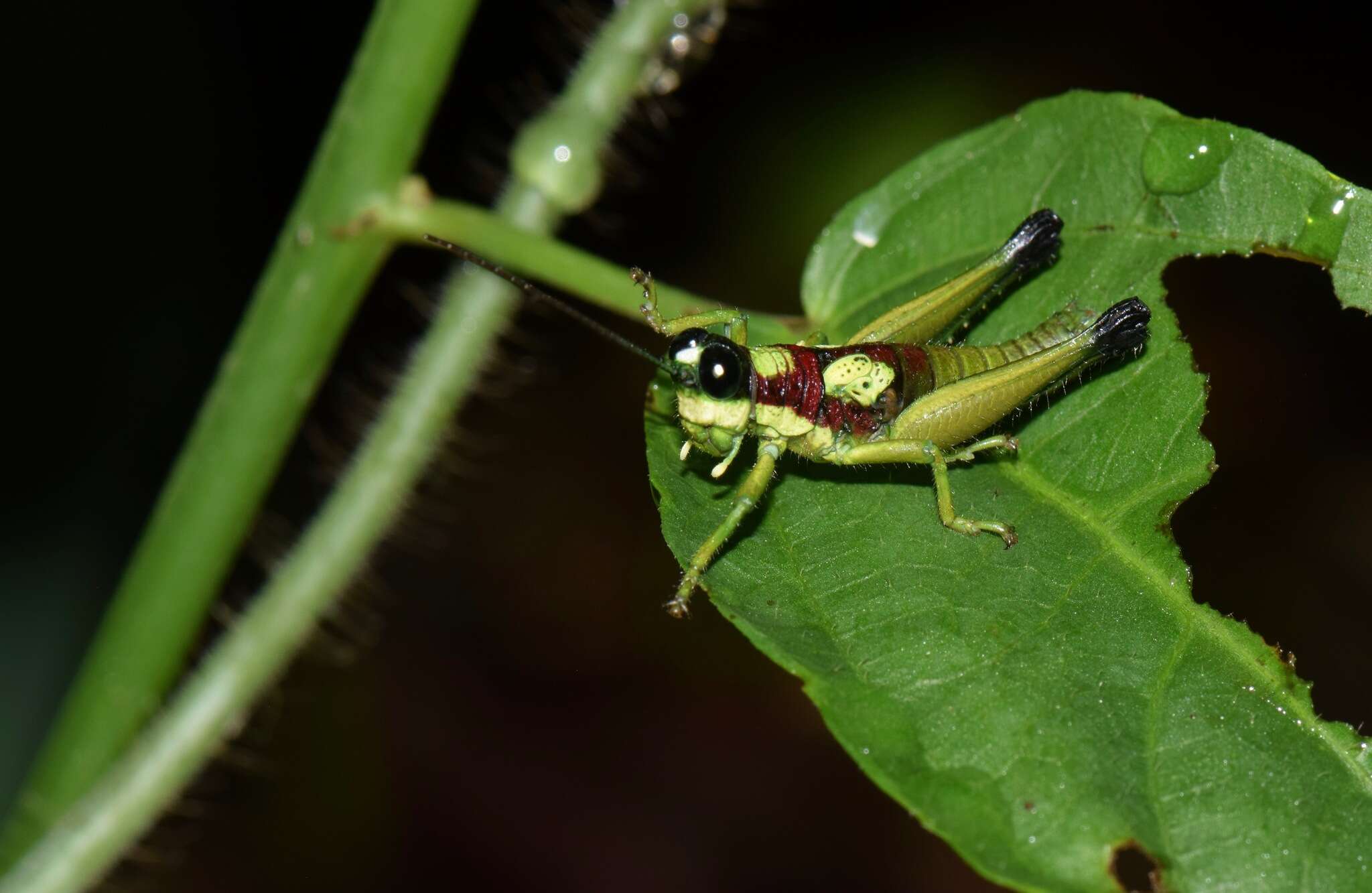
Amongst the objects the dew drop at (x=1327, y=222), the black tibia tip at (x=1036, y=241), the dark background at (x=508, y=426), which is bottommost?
the dark background at (x=508, y=426)

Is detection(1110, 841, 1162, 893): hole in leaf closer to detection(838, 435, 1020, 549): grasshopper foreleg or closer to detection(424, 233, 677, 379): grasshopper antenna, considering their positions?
detection(838, 435, 1020, 549): grasshopper foreleg

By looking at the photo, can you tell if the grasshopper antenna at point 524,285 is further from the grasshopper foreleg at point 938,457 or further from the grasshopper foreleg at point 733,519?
the grasshopper foreleg at point 938,457

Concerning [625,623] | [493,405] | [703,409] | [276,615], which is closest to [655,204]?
[493,405]

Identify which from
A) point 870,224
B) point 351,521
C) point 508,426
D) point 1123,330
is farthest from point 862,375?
point 508,426

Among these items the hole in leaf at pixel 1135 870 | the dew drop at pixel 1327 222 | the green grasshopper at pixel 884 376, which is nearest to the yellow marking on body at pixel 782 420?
the green grasshopper at pixel 884 376

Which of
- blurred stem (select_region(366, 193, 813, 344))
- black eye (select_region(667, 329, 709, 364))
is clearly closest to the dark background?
black eye (select_region(667, 329, 709, 364))

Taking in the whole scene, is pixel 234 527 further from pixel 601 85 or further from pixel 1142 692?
pixel 1142 692

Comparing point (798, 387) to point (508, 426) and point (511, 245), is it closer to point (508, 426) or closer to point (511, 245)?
point (511, 245)
